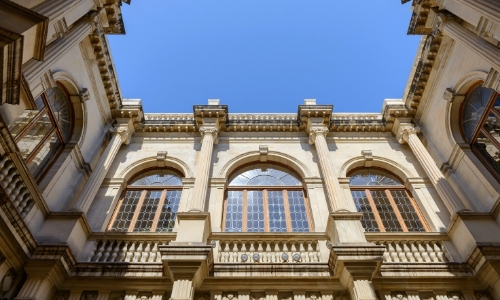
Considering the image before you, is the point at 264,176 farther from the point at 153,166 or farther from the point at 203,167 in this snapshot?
the point at 153,166

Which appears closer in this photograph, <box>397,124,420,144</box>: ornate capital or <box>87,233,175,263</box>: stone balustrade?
<box>87,233,175,263</box>: stone balustrade

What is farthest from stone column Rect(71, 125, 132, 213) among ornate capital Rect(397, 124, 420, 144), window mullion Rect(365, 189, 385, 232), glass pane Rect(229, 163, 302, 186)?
ornate capital Rect(397, 124, 420, 144)

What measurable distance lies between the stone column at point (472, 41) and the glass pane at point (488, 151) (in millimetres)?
2661

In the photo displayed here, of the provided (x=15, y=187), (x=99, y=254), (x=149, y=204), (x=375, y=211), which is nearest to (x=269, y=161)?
(x=375, y=211)

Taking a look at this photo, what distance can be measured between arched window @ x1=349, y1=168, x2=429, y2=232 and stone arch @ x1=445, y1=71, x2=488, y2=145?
7.25 feet

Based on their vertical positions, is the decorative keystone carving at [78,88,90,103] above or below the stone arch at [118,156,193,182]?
above

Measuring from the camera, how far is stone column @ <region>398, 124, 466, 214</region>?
9.49 meters

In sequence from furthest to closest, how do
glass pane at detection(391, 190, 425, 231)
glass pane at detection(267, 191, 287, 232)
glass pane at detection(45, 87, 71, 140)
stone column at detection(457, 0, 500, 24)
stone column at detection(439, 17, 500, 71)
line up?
glass pane at detection(391, 190, 425, 231)
glass pane at detection(267, 191, 287, 232)
glass pane at detection(45, 87, 71, 140)
stone column at detection(439, 17, 500, 71)
stone column at detection(457, 0, 500, 24)

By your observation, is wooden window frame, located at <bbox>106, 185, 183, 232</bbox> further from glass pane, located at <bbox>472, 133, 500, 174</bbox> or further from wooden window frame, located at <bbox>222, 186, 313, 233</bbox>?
glass pane, located at <bbox>472, 133, 500, 174</bbox>

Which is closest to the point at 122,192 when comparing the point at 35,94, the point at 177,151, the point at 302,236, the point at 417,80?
the point at 177,151

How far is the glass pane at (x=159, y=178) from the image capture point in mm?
11797

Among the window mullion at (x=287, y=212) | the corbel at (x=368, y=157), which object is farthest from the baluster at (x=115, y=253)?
the corbel at (x=368, y=157)

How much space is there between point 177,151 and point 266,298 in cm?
665

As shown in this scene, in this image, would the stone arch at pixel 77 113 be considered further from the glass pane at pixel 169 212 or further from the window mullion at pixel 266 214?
the window mullion at pixel 266 214
